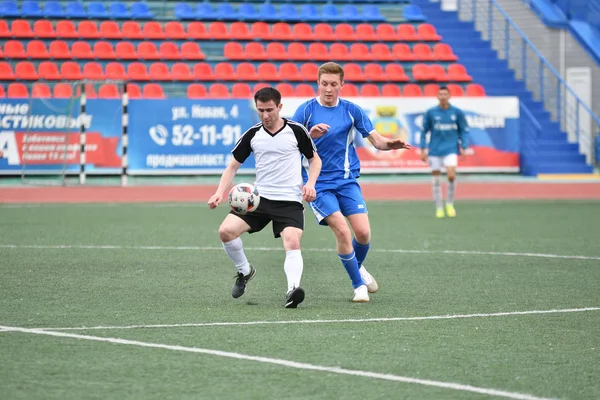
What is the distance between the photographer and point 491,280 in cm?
989

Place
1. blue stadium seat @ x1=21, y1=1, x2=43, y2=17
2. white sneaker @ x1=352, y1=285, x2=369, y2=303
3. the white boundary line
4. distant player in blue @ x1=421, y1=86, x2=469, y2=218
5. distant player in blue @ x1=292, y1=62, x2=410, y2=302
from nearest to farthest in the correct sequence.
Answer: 1. the white boundary line
2. white sneaker @ x1=352, y1=285, x2=369, y2=303
3. distant player in blue @ x1=292, y1=62, x2=410, y2=302
4. distant player in blue @ x1=421, y1=86, x2=469, y2=218
5. blue stadium seat @ x1=21, y1=1, x2=43, y2=17

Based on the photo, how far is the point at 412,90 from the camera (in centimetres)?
2655

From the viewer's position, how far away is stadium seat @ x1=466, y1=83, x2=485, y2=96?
1052 inches

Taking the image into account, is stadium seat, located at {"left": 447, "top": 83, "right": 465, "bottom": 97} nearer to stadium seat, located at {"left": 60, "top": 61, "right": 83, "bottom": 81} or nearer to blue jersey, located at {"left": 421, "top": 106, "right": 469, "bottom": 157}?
blue jersey, located at {"left": 421, "top": 106, "right": 469, "bottom": 157}

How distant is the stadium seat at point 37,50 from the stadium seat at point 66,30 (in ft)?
1.84

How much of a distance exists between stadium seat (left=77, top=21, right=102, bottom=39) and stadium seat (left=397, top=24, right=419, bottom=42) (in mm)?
8270

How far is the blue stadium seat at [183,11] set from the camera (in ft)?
91.1

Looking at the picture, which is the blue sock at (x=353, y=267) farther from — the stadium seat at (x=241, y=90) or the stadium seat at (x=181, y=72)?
the stadium seat at (x=181, y=72)

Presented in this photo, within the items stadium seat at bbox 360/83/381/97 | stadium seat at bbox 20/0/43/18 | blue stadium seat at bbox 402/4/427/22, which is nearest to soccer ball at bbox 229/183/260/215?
stadium seat at bbox 360/83/381/97

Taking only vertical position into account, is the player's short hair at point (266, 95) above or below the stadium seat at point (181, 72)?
below

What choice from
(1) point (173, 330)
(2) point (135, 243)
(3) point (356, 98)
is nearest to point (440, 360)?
(1) point (173, 330)

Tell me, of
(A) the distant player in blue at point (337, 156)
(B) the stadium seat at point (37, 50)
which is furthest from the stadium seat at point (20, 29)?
(A) the distant player in blue at point (337, 156)

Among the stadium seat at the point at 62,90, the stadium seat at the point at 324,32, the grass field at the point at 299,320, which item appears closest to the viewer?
the grass field at the point at 299,320

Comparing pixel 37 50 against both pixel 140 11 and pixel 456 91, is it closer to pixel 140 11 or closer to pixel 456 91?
pixel 140 11
